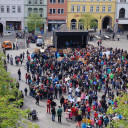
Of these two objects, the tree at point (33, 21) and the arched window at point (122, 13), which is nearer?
the tree at point (33, 21)

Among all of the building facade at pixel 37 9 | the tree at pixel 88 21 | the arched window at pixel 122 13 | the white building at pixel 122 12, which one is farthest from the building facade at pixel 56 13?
the arched window at pixel 122 13

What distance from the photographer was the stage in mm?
48894

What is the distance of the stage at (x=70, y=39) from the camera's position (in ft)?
160

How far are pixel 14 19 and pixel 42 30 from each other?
22.7ft

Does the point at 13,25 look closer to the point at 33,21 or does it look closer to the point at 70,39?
the point at 33,21

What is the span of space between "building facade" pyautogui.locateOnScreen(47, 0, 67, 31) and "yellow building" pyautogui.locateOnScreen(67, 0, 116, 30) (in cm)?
116

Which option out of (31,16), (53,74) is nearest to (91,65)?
(53,74)

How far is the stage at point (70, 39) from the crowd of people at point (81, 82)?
585 centimetres

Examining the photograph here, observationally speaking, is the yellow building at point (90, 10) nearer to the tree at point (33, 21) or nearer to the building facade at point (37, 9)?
the building facade at point (37, 9)

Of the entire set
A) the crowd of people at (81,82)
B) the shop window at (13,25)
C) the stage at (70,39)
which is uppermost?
the shop window at (13,25)

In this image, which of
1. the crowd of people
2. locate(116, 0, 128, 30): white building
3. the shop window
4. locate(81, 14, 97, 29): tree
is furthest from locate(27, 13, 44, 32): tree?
the crowd of people

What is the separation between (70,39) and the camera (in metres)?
50.4

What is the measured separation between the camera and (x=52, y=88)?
29.4 meters

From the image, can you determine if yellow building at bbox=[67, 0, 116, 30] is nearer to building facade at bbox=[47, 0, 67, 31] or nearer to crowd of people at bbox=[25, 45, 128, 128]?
building facade at bbox=[47, 0, 67, 31]
